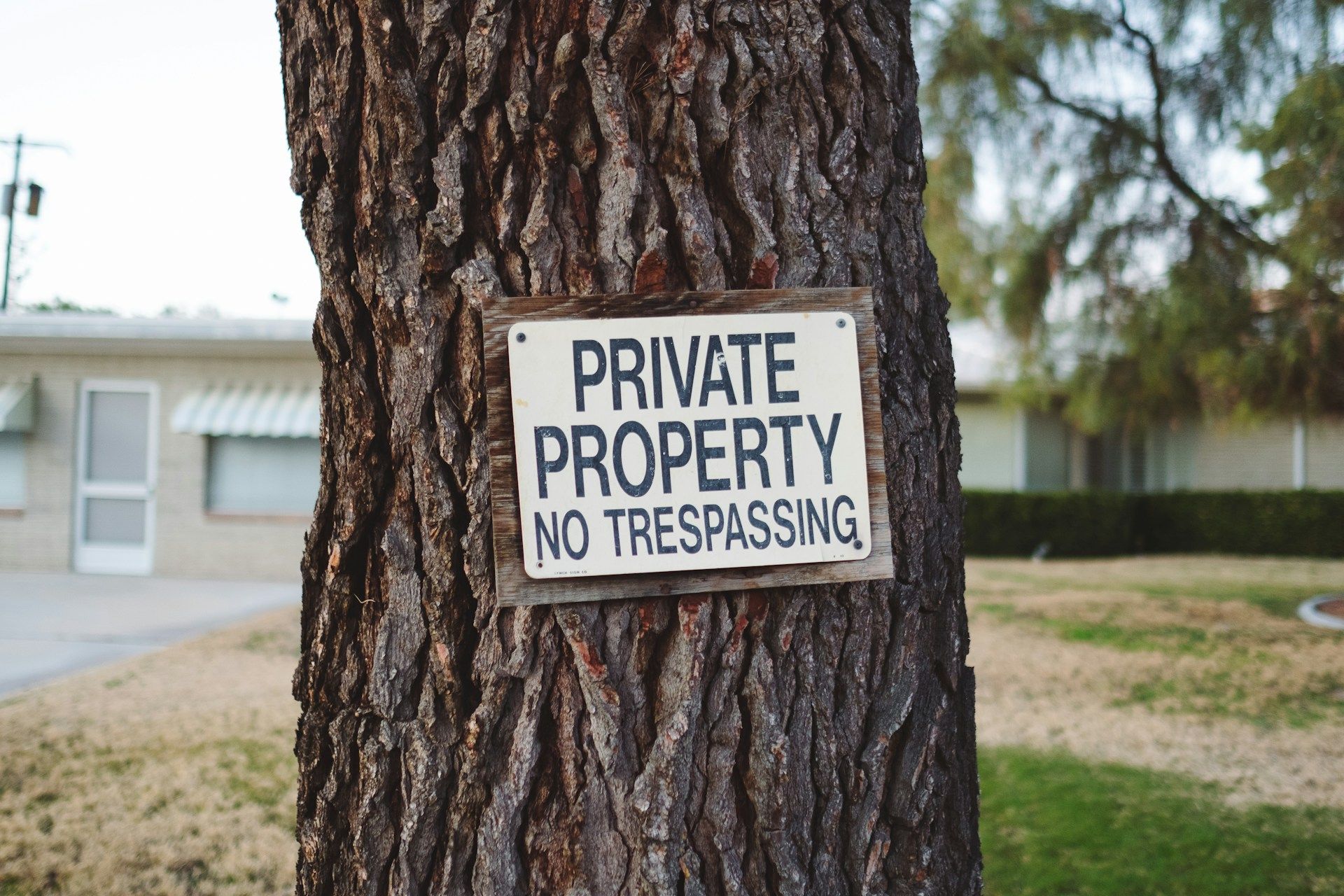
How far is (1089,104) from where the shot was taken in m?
7.80

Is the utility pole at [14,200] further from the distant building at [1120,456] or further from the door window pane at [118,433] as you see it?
the distant building at [1120,456]

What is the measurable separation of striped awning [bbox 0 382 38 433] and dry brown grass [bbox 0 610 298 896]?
21.3 feet

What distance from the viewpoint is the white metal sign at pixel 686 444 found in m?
1.22

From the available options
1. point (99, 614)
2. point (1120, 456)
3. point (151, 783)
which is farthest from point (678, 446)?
point (1120, 456)

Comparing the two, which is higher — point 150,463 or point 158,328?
point 158,328

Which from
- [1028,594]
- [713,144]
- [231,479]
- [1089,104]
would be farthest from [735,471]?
[231,479]

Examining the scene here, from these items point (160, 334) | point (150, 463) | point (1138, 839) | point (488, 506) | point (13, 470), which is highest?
point (160, 334)

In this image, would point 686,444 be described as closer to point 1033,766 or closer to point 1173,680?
point 1033,766

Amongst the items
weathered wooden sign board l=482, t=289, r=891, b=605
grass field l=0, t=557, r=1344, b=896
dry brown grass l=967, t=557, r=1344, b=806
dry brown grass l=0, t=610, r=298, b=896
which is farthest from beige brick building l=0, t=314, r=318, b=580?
weathered wooden sign board l=482, t=289, r=891, b=605

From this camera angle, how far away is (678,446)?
4.10ft

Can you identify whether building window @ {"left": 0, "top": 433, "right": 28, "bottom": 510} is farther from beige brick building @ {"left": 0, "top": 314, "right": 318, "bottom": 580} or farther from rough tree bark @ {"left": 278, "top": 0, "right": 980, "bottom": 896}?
rough tree bark @ {"left": 278, "top": 0, "right": 980, "bottom": 896}

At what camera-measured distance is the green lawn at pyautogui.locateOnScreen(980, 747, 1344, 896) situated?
328cm

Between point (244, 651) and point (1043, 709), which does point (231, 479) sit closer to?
point (244, 651)

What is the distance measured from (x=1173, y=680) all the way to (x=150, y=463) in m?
11.2
